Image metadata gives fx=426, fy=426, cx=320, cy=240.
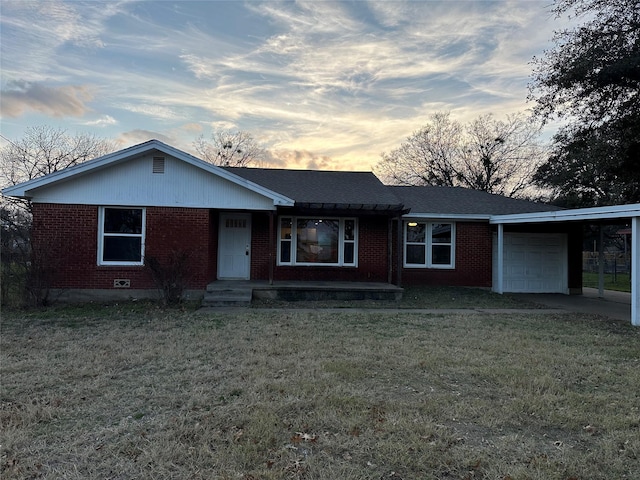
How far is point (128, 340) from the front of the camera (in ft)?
23.6

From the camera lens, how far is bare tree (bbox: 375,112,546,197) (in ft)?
115

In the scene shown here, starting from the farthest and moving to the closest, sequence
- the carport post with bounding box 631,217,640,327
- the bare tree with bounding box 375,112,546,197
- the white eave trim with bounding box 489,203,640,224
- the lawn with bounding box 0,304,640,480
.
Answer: the bare tree with bounding box 375,112,546,197 < the carport post with bounding box 631,217,640,327 < the white eave trim with bounding box 489,203,640,224 < the lawn with bounding box 0,304,640,480

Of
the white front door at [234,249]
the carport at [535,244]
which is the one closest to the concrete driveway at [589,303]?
the carport at [535,244]

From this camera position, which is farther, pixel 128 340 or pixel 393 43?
pixel 393 43

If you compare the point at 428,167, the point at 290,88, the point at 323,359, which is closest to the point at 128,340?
the point at 323,359

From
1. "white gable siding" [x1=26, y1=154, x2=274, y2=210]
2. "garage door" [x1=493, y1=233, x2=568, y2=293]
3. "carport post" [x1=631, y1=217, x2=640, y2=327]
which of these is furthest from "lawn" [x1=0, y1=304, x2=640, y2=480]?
"garage door" [x1=493, y1=233, x2=568, y2=293]

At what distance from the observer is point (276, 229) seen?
1406 cm

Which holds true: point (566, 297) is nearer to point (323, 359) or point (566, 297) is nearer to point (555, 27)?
point (555, 27)

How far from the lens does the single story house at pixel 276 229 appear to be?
11.7 meters

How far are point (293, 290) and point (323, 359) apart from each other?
6156 millimetres

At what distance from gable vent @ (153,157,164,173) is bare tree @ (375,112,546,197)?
28.6 metres

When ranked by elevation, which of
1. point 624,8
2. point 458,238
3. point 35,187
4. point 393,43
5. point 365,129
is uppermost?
point 624,8

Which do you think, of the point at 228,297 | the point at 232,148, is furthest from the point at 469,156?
the point at 228,297

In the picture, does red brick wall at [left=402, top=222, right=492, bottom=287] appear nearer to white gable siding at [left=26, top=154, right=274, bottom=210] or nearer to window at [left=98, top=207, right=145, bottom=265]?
white gable siding at [left=26, top=154, right=274, bottom=210]
